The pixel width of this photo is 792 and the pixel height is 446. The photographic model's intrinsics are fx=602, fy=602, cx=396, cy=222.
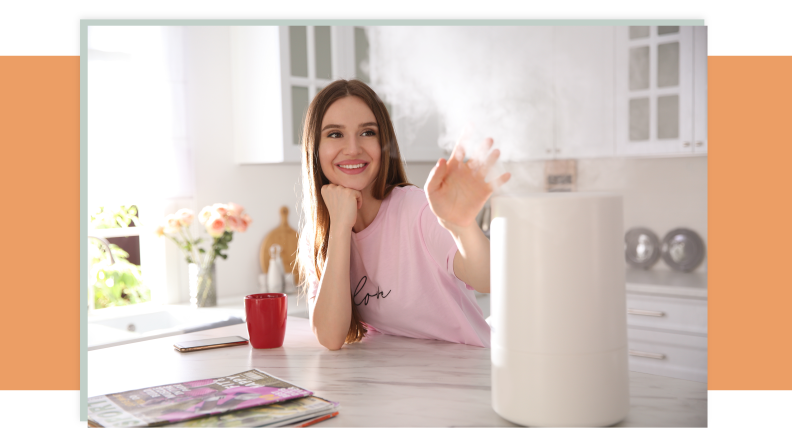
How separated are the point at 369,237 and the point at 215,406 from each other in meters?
0.61

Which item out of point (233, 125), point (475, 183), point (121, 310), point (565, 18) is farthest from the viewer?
point (233, 125)

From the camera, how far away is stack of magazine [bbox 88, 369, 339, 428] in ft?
2.31

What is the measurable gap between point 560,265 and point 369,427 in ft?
0.99

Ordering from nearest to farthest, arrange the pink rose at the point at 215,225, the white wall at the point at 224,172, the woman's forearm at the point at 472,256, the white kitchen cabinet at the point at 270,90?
1. the woman's forearm at the point at 472,256
2. the white kitchen cabinet at the point at 270,90
3. the pink rose at the point at 215,225
4. the white wall at the point at 224,172

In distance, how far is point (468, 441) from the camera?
28.2 inches

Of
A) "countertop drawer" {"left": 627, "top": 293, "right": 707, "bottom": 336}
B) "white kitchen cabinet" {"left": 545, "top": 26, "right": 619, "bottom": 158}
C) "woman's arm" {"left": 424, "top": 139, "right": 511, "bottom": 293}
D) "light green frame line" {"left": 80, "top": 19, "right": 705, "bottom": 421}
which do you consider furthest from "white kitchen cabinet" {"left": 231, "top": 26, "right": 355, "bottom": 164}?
"countertop drawer" {"left": 627, "top": 293, "right": 707, "bottom": 336}

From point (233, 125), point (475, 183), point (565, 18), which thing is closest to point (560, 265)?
point (475, 183)

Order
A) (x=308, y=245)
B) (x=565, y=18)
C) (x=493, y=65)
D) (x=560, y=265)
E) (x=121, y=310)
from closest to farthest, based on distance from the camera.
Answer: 1. (x=560, y=265)
2. (x=565, y=18)
3. (x=493, y=65)
4. (x=308, y=245)
5. (x=121, y=310)

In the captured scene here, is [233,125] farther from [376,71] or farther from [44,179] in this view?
[44,179]

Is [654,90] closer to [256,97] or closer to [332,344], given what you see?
[332,344]

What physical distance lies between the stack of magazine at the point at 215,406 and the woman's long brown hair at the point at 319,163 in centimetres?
42

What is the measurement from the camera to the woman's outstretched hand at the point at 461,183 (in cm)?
76

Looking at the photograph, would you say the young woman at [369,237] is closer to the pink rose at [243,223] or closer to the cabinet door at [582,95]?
the cabinet door at [582,95]

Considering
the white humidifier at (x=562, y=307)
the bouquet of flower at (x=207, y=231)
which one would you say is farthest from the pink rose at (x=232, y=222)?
the white humidifier at (x=562, y=307)
